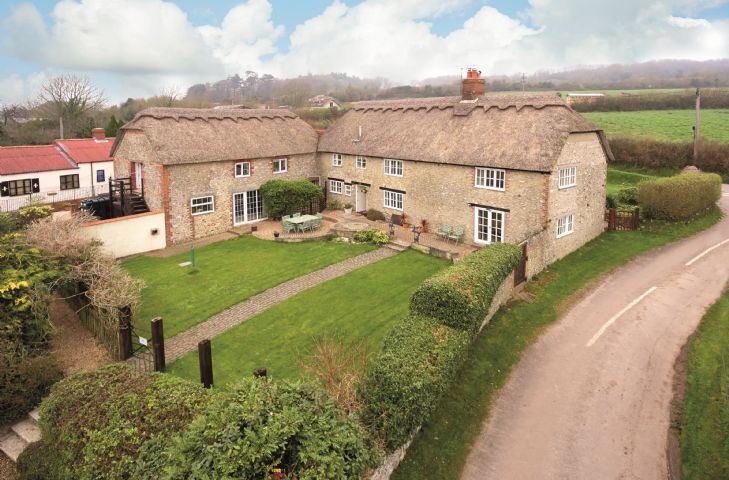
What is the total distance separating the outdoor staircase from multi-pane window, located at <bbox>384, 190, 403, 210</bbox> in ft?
65.8

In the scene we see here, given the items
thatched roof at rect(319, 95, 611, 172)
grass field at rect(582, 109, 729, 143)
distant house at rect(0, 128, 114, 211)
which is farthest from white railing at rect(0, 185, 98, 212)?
grass field at rect(582, 109, 729, 143)

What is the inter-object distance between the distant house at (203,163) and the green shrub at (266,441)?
19967 millimetres

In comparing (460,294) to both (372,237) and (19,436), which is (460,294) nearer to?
(19,436)

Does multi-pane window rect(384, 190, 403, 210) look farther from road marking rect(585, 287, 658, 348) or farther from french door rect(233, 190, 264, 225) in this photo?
road marking rect(585, 287, 658, 348)

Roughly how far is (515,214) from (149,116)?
19675 mm

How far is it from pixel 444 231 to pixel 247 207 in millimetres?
11835

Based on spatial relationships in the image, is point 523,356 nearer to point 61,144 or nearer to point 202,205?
point 202,205

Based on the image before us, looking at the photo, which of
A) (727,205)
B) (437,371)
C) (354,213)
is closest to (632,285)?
(437,371)

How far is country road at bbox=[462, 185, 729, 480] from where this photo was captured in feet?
36.0

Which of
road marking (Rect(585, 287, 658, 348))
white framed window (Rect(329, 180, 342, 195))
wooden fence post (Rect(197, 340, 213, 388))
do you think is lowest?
road marking (Rect(585, 287, 658, 348))

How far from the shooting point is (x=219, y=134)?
28344mm

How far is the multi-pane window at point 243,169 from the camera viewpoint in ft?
93.0

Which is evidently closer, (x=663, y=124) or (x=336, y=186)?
(x=336, y=186)

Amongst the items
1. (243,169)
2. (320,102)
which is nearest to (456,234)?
(243,169)
